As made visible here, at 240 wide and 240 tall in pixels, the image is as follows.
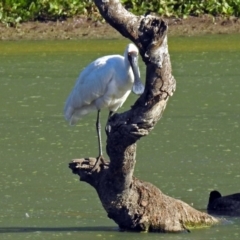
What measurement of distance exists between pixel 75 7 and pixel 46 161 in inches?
317

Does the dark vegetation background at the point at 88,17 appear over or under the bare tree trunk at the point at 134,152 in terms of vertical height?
under

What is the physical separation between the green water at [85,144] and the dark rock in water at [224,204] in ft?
0.50

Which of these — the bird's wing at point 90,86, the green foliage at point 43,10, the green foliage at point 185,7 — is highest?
the bird's wing at point 90,86

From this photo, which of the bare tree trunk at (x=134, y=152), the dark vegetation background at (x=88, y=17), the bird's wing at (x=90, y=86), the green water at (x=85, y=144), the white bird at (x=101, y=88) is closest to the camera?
the bare tree trunk at (x=134, y=152)

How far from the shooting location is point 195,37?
14445 mm

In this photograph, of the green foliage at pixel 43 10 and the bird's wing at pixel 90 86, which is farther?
the green foliage at pixel 43 10

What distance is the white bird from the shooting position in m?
7.11

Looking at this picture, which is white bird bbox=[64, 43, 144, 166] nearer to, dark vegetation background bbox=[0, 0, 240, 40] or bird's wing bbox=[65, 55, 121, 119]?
bird's wing bbox=[65, 55, 121, 119]

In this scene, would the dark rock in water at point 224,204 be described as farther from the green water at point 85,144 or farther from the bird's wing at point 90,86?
Answer: the bird's wing at point 90,86

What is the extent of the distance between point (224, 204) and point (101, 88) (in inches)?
62.2

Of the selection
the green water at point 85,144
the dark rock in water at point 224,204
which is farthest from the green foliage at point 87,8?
the dark rock in water at point 224,204

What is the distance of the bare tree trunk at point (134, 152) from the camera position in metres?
5.27

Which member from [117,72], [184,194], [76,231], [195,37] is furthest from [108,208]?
[195,37]

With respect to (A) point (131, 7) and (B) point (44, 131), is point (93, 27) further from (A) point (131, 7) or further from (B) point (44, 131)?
(B) point (44, 131)
